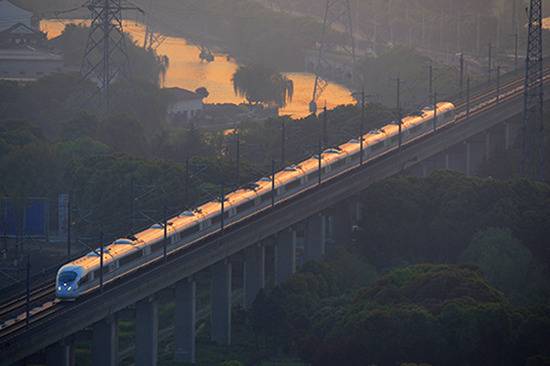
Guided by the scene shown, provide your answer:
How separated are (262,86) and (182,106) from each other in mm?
8836

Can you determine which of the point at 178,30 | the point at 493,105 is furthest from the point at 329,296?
the point at 178,30

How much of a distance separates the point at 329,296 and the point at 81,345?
879 centimetres

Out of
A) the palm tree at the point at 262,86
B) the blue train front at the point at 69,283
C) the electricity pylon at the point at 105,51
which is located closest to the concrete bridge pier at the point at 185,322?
the blue train front at the point at 69,283

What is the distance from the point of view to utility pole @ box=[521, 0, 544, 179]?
85.8m

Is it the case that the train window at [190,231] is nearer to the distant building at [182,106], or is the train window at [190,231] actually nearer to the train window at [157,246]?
the train window at [157,246]

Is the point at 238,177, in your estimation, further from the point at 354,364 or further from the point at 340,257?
the point at 354,364

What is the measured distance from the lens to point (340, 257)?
76500 millimetres

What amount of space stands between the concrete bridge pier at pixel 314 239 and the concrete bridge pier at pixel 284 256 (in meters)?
2.95

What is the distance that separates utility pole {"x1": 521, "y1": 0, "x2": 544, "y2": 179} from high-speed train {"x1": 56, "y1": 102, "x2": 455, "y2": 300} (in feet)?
15.6

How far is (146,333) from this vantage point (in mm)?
63625

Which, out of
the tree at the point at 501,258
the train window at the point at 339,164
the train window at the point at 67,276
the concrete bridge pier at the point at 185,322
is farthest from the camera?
the train window at the point at 339,164

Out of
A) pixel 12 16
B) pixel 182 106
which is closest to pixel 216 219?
pixel 182 106

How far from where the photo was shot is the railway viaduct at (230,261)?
59.2m

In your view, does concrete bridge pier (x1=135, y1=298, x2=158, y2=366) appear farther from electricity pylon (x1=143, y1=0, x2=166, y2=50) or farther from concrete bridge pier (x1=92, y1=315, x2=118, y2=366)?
electricity pylon (x1=143, y1=0, x2=166, y2=50)
